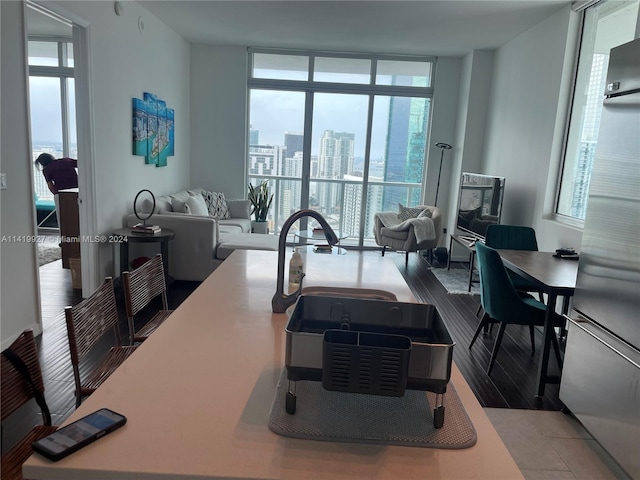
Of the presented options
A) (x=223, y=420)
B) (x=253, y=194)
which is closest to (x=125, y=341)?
(x=223, y=420)

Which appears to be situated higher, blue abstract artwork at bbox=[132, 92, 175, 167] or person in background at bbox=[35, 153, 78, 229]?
blue abstract artwork at bbox=[132, 92, 175, 167]

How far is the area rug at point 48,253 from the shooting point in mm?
5332

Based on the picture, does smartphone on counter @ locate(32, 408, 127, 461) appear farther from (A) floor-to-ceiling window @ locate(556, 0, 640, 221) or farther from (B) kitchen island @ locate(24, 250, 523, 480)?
(A) floor-to-ceiling window @ locate(556, 0, 640, 221)

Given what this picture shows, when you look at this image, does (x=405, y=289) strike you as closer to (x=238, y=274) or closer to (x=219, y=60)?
(x=238, y=274)

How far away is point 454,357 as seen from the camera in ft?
10.7

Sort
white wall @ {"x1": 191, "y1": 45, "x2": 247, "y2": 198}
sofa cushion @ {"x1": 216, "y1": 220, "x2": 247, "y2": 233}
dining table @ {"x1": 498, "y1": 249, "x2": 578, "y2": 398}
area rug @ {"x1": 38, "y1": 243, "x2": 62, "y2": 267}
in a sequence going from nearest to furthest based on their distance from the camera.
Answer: dining table @ {"x1": 498, "y1": 249, "x2": 578, "y2": 398} < area rug @ {"x1": 38, "y1": 243, "x2": 62, "y2": 267} < sofa cushion @ {"x1": 216, "y1": 220, "x2": 247, "y2": 233} < white wall @ {"x1": 191, "y1": 45, "x2": 247, "y2": 198}

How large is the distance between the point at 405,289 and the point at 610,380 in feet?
3.52

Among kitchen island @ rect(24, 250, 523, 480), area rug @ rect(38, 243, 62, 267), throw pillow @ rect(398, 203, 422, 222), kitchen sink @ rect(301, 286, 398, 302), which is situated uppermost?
kitchen sink @ rect(301, 286, 398, 302)

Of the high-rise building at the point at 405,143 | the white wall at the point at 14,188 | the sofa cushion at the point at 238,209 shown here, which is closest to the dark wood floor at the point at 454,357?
the white wall at the point at 14,188

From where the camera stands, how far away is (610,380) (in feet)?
6.73

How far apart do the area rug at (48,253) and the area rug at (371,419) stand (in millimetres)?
5215

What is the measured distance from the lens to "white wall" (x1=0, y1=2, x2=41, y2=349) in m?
2.81

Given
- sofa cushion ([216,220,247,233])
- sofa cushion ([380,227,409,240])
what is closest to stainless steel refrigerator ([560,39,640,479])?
sofa cushion ([380,227,409,240])

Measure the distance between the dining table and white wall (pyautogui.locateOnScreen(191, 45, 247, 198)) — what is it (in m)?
4.50
